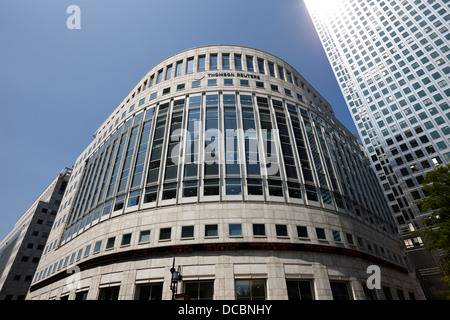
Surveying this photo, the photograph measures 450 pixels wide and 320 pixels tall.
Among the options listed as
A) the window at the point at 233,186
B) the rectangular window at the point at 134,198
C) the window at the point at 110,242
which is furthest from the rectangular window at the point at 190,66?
the window at the point at 110,242

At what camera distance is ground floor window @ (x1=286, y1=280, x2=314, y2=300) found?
870 inches

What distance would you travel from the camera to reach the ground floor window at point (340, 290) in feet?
76.5

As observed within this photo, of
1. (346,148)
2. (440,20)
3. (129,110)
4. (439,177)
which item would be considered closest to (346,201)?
(439,177)

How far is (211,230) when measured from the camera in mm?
24438

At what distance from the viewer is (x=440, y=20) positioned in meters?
72.6

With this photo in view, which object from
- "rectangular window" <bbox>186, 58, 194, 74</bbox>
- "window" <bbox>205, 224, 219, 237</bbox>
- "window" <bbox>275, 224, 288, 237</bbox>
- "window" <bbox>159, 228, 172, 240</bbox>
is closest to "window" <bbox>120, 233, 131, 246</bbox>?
"window" <bbox>159, 228, 172, 240</bbox>

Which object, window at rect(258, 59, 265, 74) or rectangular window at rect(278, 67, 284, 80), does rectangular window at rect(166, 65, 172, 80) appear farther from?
rectangular window at rect(278, 67, 284, 80)

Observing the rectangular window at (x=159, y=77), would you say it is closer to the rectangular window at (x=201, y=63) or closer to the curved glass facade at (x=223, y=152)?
the curved glass facade at (x=223, y=152)

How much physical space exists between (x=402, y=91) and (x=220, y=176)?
7687 cm

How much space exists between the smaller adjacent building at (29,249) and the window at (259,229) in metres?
63.9

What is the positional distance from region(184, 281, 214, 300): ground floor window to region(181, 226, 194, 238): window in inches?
172

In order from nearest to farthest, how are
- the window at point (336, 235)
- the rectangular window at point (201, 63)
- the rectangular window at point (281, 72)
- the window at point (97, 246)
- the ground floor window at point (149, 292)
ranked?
1. the ground floor window at point (149, 292)
2. the window at point (336, 235)
3. the window at point (97, 246)
4. the rectangular window at point (201, 63)
5. the rectangular window at point (281, 72)

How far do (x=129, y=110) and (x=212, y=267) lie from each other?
31.0m
